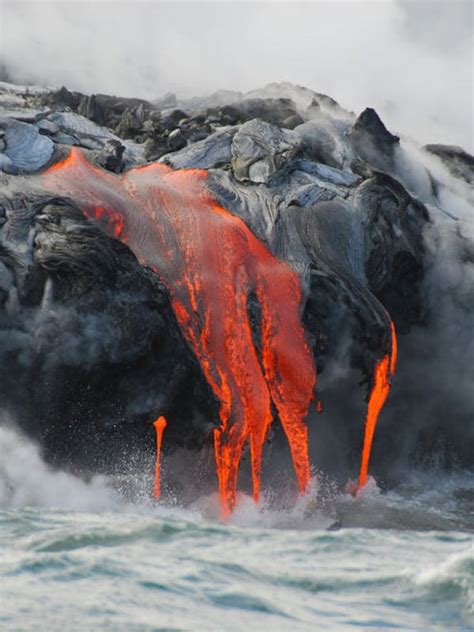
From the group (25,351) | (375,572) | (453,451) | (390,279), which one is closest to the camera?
(375,572)

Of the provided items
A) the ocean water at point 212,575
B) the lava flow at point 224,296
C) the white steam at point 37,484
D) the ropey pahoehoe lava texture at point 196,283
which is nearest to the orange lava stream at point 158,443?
the ropey pahoehoe lava texture at point 196,283

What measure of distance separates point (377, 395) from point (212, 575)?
1313 cm

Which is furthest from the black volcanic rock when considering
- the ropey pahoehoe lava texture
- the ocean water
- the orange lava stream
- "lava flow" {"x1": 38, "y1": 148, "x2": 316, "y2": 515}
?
the ocean water

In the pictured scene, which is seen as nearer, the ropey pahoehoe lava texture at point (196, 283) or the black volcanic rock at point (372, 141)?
the ropey pahoehoe lava texture at point (196, 283)

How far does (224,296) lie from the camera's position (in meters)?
26.4

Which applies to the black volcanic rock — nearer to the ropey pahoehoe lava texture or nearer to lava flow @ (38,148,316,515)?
the ropey pahoehoe lava texture

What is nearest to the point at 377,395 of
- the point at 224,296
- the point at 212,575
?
the point at 224,296

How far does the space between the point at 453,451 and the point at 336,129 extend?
347 inches

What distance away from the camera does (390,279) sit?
2970cm

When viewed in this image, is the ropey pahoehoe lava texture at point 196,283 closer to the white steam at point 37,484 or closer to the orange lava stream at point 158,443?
the orange lava stream at point 158,443

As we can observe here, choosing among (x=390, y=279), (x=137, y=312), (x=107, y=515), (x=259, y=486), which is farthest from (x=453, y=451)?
(x=107, y=515)

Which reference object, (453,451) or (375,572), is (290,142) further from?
(375,572)

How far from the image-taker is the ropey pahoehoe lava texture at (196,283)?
79.8 feet

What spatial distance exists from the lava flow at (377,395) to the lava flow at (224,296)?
1919mm
